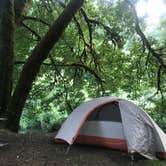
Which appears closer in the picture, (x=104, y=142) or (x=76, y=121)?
(x=76, y=121)

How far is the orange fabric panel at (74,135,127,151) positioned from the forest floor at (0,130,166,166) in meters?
0.15

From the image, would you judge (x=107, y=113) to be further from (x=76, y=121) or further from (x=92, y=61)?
(x=92, y=61)

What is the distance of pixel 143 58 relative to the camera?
9.60 m

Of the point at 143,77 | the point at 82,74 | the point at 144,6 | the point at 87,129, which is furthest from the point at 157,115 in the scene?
the point at 87,129

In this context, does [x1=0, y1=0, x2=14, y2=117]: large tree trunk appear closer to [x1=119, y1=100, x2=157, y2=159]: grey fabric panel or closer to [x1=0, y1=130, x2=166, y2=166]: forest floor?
[x1=0, y1=130, x2=166, y2=166]: forest floor

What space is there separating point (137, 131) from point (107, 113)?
3.10ft

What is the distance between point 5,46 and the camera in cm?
665

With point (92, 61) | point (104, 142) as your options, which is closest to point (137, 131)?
point (104, 142)

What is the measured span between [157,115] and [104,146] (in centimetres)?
434

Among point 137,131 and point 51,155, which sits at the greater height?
point 137,131

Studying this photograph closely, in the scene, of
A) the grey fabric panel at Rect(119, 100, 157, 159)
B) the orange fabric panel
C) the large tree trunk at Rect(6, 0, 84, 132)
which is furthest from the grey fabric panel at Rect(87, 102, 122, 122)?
the large tree trunk at Rect(6, 0, 84, 132)

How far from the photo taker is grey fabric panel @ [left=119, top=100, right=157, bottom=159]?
18.2 ft

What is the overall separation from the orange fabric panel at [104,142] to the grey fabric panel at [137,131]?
337 millimetres

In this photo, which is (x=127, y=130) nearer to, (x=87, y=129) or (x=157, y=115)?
(x=87, y=129)
